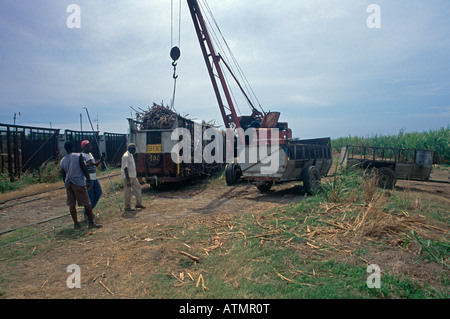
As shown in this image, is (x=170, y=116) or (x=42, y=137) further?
(x=42, y=137)

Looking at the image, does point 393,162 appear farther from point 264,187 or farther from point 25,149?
point 25,149

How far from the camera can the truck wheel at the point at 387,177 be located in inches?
385

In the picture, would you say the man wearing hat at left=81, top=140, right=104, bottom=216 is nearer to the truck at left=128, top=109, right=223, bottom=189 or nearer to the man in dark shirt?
the man in dark shirt

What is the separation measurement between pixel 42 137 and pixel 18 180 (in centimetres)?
285

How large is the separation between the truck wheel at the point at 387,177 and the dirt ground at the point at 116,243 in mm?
1639

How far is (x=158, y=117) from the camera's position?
10523 millimetres

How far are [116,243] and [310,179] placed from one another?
6044 mm

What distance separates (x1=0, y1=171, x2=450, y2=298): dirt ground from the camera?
3246 mm

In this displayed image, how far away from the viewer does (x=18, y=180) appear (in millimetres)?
11508

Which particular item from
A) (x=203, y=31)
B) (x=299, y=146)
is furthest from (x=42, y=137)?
(x=299, y=146)

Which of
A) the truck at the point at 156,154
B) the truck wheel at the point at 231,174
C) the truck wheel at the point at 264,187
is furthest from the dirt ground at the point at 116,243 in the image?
the truck wheel at the point at 231,174

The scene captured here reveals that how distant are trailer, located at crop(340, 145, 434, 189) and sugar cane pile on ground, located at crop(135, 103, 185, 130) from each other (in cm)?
650

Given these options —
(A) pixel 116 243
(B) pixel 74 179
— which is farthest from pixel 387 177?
(B) pixel 74 179
